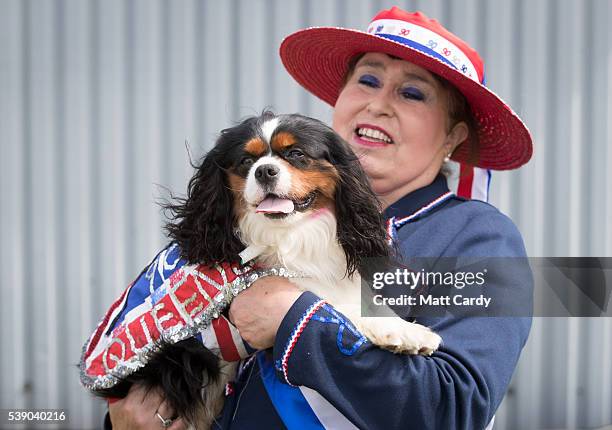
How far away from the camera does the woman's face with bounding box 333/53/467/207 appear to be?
1.95m

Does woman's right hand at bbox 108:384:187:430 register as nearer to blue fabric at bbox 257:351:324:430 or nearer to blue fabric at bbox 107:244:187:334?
blue fabric at bbox 107:244:187:334

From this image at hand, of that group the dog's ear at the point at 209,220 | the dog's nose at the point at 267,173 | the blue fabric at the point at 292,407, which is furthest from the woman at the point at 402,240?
the dog's nose at the point at 267,173

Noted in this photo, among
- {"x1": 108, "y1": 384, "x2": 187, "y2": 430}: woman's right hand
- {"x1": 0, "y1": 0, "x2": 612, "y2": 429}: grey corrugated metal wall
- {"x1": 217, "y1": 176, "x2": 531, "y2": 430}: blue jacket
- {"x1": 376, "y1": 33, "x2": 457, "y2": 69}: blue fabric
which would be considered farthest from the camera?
{"x1": 0, "y1": 0, "x2": 612, "y2": 429}: grey corrugated metal wall

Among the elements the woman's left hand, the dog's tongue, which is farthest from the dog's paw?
the dog's tongue

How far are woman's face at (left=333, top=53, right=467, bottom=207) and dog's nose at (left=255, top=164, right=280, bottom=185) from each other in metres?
0.40

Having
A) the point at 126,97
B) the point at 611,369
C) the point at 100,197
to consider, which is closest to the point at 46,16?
the point at 126,97

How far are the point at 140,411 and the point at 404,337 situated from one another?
768mm

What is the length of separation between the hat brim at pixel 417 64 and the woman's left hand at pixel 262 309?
0.78 meters

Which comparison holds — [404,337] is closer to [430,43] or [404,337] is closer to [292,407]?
[292,407]

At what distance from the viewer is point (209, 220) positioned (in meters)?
1.74

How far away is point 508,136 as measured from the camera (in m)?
2.14

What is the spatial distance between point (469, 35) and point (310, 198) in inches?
82.5

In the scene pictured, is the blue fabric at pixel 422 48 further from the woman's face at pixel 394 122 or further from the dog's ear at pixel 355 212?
the dog's ear at pixel 355 212

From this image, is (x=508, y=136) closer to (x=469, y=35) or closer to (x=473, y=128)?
(x=473, y=128)
